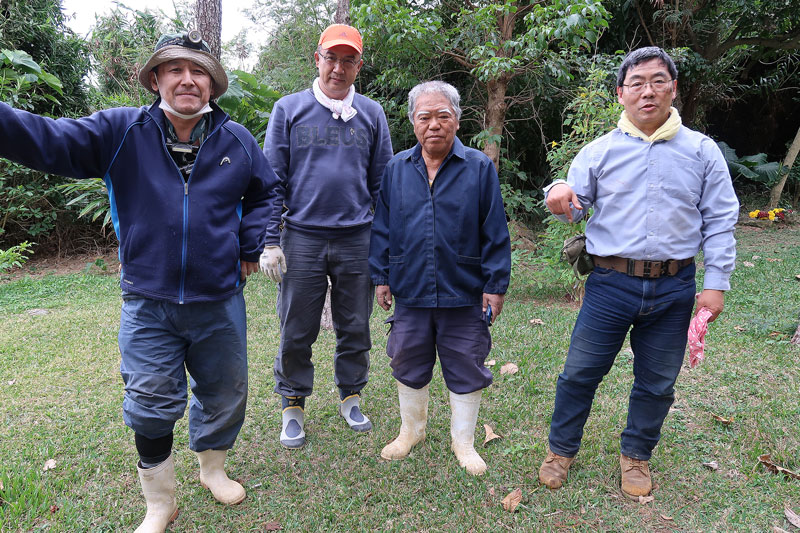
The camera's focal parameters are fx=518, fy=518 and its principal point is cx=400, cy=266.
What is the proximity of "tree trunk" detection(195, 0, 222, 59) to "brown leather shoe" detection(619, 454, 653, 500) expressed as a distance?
5.48 m

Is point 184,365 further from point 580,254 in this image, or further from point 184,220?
point 580,254

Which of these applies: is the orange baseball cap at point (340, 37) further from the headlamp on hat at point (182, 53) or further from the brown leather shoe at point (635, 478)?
the brown leather shoe at point (635, 478)

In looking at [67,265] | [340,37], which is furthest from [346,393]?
[67,265]

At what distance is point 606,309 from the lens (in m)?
2.54

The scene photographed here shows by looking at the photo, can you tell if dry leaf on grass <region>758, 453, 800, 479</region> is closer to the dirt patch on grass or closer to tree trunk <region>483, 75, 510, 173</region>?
tree trunk <region>483, 75, 510, 173</region>

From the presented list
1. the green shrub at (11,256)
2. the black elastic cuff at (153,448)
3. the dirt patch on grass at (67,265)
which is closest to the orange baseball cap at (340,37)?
the black elastic cuff at (153,448)

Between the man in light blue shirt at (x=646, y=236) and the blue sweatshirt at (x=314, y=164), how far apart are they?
46.7 inches

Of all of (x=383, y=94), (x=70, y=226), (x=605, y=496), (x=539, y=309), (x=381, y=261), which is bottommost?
(x=70, y=226)

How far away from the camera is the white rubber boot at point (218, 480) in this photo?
261cm

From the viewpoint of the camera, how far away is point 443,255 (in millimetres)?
2754

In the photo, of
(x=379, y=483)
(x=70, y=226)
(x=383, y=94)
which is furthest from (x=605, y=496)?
(x=70, y=226)

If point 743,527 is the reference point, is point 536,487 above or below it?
below

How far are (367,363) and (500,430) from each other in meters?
0.95

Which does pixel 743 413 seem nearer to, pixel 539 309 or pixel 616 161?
pixel 616 161
